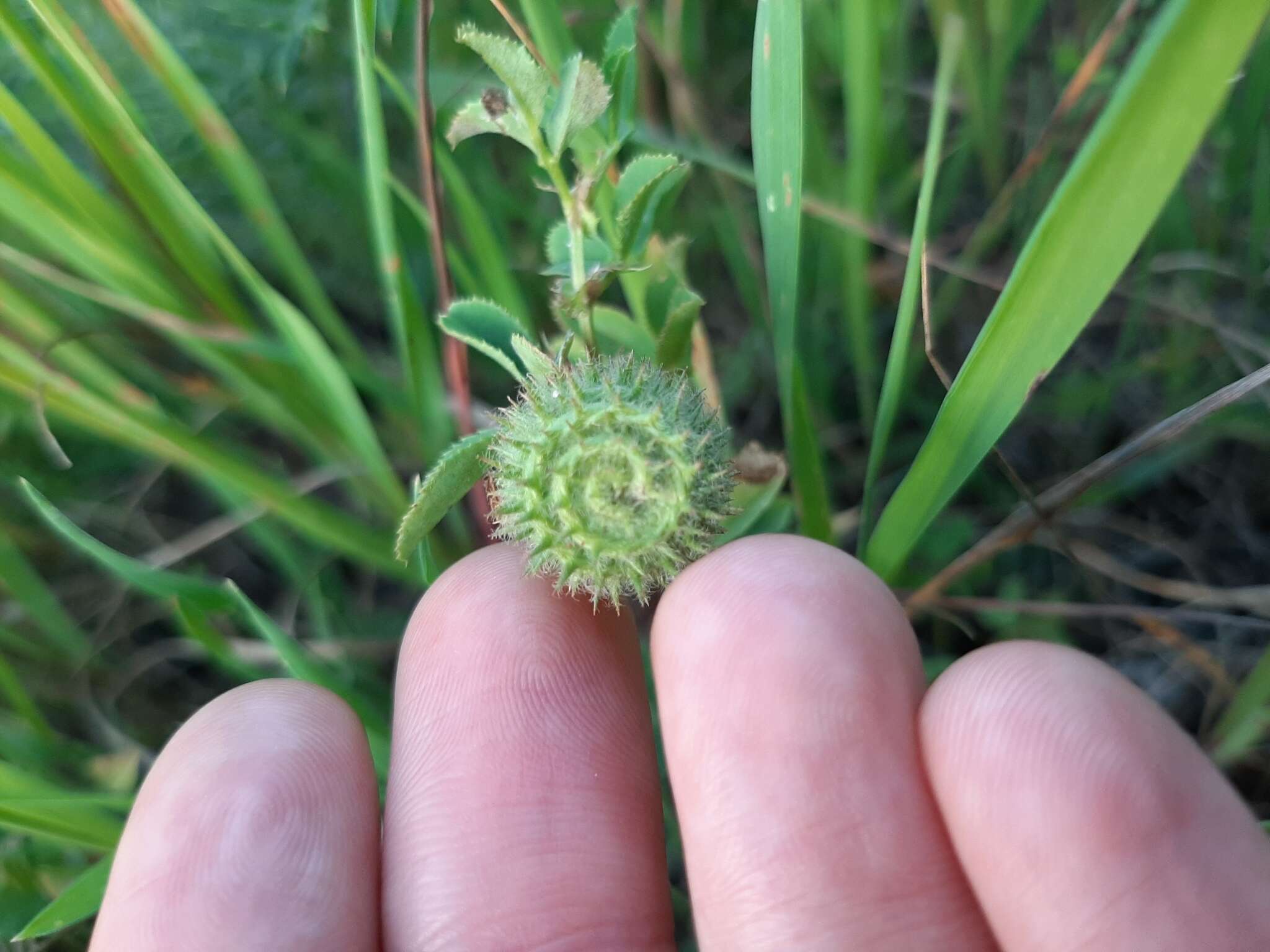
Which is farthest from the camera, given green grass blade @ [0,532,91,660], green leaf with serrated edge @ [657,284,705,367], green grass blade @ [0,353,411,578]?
green grass blade @ [0,532,91,660]

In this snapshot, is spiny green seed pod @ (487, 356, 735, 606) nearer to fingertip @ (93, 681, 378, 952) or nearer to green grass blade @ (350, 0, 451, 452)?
green grass blade @ (350, 0, 451, 452)

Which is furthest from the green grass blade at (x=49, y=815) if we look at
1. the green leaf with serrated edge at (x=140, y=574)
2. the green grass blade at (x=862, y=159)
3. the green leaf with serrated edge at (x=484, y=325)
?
the green grass blade at (x=862, y=159)

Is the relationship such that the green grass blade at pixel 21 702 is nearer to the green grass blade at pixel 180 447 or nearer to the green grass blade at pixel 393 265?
the green grass blade at pixel 180 447

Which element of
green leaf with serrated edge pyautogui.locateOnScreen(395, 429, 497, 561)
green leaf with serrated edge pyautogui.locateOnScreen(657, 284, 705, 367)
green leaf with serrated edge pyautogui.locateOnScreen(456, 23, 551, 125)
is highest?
green leaf with serrated edge pyautogui.locateOnScreen(456, 23, 551, 125)

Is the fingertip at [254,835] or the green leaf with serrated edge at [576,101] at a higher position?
the green leaf with serrated edge at [576,101]

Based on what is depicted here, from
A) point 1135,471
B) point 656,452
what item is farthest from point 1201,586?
point 656,452

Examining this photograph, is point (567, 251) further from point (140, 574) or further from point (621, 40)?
point (140, 574)

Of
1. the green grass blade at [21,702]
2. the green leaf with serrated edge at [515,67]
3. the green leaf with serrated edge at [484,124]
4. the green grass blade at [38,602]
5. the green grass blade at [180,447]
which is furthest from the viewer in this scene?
the green grass blade at [38,602]

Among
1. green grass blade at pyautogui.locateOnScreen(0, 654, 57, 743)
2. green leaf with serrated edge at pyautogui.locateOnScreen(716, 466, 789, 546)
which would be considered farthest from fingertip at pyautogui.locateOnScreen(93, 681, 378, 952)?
green leaf with serrated edge at pyautogui.locateOnScreen(716, 466, 789, 546)
